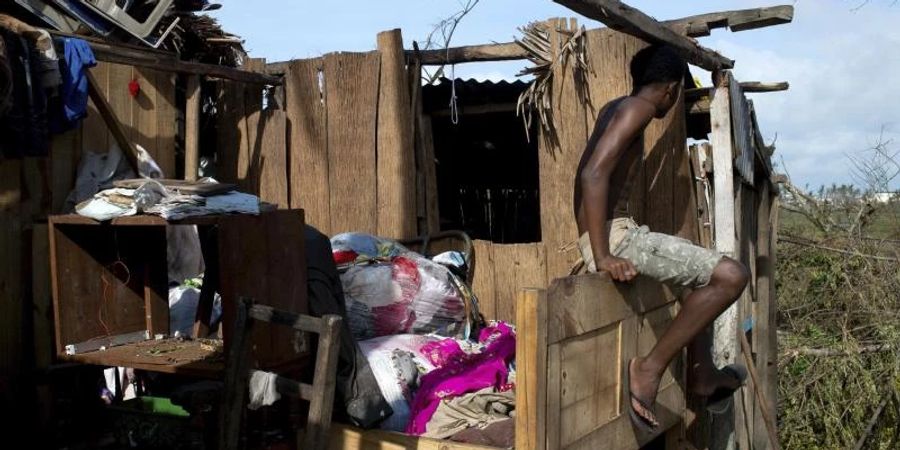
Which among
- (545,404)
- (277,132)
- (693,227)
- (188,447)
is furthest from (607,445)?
(277,132)

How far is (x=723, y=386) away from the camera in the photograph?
4996 mm

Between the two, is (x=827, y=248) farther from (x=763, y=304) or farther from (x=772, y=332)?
(x=763, y=304)

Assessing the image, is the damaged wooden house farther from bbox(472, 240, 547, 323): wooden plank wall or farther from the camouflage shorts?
the camouflage shorts

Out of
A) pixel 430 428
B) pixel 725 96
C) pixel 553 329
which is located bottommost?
pixel 430 428

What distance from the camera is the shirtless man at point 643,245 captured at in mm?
3953

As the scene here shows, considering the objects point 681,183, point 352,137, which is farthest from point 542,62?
point 352,137

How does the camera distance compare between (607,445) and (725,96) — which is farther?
(725,96)

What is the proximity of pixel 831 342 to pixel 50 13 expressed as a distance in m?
7.65

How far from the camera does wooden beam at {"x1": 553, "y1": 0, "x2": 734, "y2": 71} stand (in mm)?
3598

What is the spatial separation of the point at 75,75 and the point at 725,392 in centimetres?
433

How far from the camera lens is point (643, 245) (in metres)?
4.11

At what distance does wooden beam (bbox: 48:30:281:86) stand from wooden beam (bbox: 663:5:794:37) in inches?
128

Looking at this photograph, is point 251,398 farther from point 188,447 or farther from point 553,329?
point 553,329

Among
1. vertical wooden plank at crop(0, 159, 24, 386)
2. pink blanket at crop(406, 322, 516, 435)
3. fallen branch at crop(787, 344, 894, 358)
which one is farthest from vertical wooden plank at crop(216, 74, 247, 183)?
fallen branch at crop(787, 344, 894, 358)
